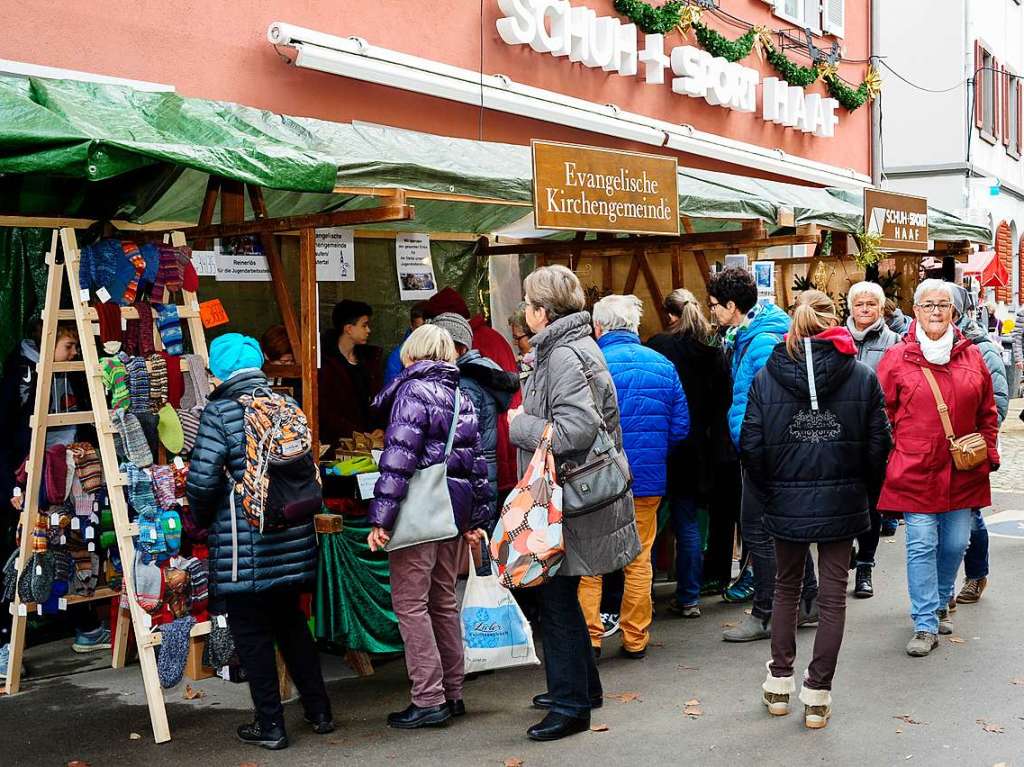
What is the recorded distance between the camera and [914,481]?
254 inches

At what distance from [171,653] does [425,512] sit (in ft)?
4.23

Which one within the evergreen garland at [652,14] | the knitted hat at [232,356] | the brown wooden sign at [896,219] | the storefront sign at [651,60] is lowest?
the knitted hat at [232,356]

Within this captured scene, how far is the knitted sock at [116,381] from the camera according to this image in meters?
5.50

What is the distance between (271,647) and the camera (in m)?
→ 5.16

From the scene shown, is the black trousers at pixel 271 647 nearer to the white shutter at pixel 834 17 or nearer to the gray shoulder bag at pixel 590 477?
the gray shoulder bag at pixel 590 477

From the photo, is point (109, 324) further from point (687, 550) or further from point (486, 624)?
point (687, 550)

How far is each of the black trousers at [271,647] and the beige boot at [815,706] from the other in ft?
6.72

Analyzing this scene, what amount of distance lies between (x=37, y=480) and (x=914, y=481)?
4.30 m

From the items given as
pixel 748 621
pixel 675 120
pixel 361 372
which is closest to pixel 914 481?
pixel 748 621

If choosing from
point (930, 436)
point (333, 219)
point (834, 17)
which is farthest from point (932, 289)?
point (834, 17)

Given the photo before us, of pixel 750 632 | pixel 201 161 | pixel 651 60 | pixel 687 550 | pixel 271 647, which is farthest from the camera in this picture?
pixel 651 60

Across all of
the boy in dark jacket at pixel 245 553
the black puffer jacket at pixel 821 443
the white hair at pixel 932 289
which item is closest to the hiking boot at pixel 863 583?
the white hair at pixel 932 289

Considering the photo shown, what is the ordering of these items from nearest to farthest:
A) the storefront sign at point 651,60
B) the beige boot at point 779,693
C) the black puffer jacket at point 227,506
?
the black puffer jacket at point 227,506
the beige boot at point 779,693
the storefront sign at point 651,60

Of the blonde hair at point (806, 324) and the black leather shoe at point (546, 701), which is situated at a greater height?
the blonde hair at point (806, 324)
